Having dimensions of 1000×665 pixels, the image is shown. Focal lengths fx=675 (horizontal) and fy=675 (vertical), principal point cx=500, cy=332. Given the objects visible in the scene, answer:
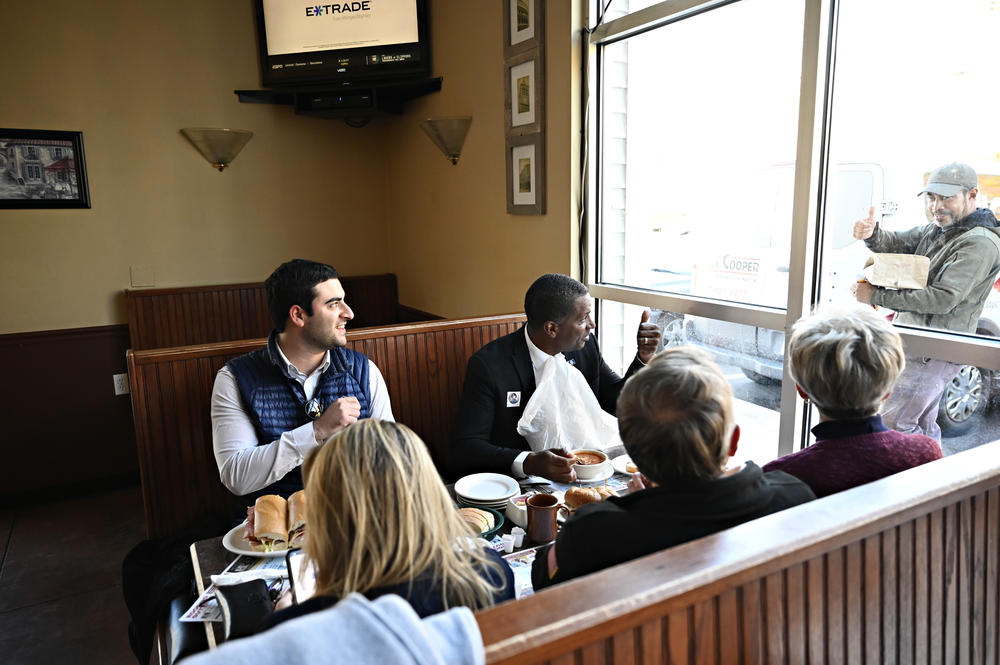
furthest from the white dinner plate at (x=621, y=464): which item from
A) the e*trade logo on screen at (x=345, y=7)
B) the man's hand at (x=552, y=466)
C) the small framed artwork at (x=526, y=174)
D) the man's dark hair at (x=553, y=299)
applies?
the e*trade logo on screen at (x=345, y=7)

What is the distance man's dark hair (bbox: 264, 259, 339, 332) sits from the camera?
2164 mm

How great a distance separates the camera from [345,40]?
12.8 feet

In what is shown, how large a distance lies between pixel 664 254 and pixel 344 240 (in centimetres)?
274

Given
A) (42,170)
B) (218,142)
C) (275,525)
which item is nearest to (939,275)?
(275,525)

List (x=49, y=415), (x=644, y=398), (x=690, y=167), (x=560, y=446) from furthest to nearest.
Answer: (x=49, y=415), (x=690, y=167), (x=560, y=446), (x=644, y=398)

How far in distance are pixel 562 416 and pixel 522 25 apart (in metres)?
1.99

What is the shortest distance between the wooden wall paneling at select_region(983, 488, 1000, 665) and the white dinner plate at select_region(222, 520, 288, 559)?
1339mm

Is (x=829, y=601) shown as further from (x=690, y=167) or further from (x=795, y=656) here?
(x=690, y=167)

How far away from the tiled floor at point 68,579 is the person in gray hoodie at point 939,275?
9.47ft

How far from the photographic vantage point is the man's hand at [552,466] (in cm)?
180

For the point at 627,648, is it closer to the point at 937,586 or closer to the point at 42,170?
the point at 937,586

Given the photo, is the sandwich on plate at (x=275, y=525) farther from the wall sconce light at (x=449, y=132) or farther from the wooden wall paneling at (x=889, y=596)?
the wall sconce light at (x=449, y=132)

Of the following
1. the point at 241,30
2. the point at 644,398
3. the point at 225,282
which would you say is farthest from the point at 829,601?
the point at 241,30

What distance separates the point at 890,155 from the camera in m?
1.99
